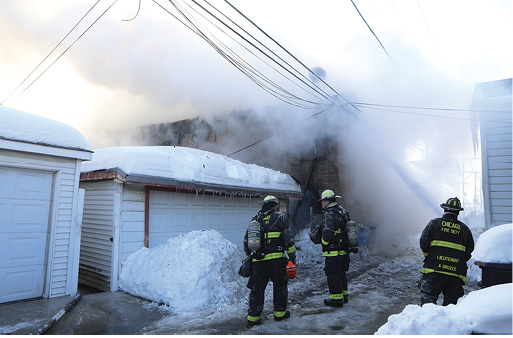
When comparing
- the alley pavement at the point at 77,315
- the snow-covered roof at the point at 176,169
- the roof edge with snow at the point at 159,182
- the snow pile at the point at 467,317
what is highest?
the snow-covered roof at the point at 176,169

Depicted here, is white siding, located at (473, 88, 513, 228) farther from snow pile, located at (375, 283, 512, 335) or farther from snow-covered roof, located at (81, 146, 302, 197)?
snow pile, located at (375, 283, 512, 335)

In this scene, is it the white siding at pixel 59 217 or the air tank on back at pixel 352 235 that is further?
the white siding at pixel 59 217

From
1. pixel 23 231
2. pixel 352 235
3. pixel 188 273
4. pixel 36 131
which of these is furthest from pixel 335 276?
pixel 36 131

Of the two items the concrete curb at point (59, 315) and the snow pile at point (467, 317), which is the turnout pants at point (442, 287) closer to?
the snow pile at point (467, 317)

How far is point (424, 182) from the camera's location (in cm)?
1259

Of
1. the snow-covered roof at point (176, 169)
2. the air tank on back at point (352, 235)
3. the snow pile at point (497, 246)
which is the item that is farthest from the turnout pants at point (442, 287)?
the snow-covered roof at point (176, 169)

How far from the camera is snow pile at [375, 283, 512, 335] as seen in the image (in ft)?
7.02

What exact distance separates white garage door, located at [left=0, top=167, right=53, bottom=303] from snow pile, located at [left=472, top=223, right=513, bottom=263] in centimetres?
635

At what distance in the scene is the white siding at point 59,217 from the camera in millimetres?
5336

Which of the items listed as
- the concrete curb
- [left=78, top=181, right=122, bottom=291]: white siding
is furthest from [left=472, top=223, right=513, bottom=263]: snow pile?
[left=78, top=181, right=122, bottom=291]: white siding

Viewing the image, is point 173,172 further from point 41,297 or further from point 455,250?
point 455,250

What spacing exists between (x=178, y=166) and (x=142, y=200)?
1120 millimetres

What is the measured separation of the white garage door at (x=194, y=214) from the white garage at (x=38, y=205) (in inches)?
66.4

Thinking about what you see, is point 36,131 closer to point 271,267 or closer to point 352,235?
point 271,267
